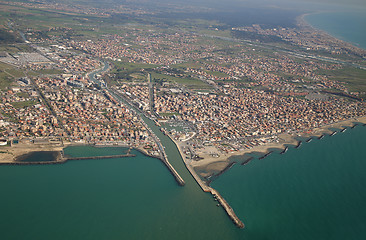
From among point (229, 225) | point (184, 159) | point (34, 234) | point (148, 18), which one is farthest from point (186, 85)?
point (148, 18)

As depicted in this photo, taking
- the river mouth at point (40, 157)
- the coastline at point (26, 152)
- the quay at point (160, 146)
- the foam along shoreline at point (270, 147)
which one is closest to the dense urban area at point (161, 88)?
the quay at point (160, 146)

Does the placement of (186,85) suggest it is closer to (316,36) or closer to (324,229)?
(324,229)

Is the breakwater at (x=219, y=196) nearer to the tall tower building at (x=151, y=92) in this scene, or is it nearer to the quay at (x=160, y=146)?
the quay at (x=160, y=146)

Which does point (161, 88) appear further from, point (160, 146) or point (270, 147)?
point (270, 147)

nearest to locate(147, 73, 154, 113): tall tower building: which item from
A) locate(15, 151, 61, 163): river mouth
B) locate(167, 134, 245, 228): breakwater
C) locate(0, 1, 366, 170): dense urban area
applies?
locate(0, 1, 366, 170): dense urban area

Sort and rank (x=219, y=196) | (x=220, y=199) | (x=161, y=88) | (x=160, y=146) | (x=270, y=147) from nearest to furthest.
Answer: (x=220, y=199) < (x=219, y=196) < (x=160, y=146) < (x=270, y=147) < (x=161, y=88)

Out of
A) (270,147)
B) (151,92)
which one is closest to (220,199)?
(270,147)

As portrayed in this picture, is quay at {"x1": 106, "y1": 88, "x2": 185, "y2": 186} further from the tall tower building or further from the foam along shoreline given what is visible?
the tall tower building
